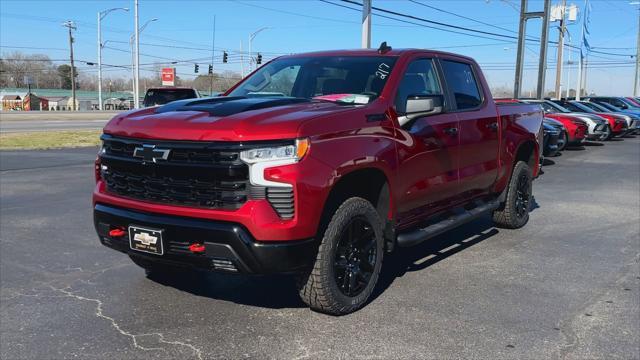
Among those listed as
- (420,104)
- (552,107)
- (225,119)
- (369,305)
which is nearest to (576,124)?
(552,107)

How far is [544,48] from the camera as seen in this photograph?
23203 millimetres


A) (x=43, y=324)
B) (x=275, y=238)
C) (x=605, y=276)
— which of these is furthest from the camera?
(x=605, y=276)

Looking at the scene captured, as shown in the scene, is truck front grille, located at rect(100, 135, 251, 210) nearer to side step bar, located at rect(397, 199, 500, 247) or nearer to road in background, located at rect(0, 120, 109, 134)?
side step bar, located at rect(397, 199, 500, 247)

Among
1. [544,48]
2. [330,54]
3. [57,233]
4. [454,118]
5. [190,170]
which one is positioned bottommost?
[57,233]

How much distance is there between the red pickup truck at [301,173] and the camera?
3.46m

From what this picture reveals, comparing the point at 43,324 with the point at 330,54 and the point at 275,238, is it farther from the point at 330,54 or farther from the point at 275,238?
the point at 330,54

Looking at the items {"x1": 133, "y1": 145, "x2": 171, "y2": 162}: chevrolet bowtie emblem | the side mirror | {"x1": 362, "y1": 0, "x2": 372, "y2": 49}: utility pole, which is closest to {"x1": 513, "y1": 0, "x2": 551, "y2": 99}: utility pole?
{"x1": 362, "y1": 0, "x2": 372, "y2": 49}: utility pole

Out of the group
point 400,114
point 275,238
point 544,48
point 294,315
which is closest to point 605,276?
point 400,114

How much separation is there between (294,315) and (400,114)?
176 centimetres

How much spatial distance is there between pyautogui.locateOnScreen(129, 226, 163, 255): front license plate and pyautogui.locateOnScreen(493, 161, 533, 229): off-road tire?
440cm

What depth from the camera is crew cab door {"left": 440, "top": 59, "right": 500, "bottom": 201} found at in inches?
210

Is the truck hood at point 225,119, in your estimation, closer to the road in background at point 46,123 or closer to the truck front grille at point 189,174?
the truck front grille at point 189,174

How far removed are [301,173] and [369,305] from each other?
1.41 metres

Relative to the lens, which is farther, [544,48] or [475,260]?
[544,48]
